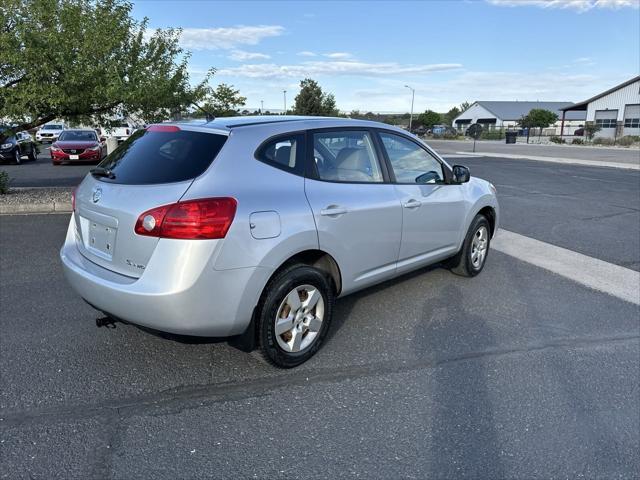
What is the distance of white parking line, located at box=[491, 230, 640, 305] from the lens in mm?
5477

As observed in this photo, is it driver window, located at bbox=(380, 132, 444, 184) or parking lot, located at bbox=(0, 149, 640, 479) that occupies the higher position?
driver window, located at bbox=(380, 132, 444, 184)

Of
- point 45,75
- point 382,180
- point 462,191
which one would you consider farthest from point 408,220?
point 45,75

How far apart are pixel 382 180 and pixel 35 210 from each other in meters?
7.70

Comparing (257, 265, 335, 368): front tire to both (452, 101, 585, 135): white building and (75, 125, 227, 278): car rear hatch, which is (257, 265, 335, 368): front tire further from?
(452, 101, 585, 135): white building

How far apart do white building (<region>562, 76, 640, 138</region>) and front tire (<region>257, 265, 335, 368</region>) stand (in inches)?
2527

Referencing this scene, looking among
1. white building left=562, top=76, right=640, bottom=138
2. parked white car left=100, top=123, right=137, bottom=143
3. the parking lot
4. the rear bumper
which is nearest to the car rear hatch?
the rear bumper

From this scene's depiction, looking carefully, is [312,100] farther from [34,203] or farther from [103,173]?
[103,173]

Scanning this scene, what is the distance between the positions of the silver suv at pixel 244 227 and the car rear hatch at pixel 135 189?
0.03 ft

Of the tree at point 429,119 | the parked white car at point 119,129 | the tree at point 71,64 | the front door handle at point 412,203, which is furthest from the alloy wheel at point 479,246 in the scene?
the tree at point 429,119

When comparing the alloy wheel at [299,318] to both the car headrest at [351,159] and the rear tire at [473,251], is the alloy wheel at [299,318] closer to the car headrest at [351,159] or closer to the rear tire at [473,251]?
the car headrest at [351,159]

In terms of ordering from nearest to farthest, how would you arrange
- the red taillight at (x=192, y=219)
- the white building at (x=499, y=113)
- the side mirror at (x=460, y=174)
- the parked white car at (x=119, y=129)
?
the red taillight at (x=192, y=219)
the side mirror at (x=460, y=174)
the parked white car at (x=119, y=129)
the white building at (x=499, y=113)

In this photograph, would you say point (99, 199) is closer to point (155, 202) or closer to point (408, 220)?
point (155, 202)

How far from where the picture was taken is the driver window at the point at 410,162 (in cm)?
444

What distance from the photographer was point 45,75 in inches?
353
